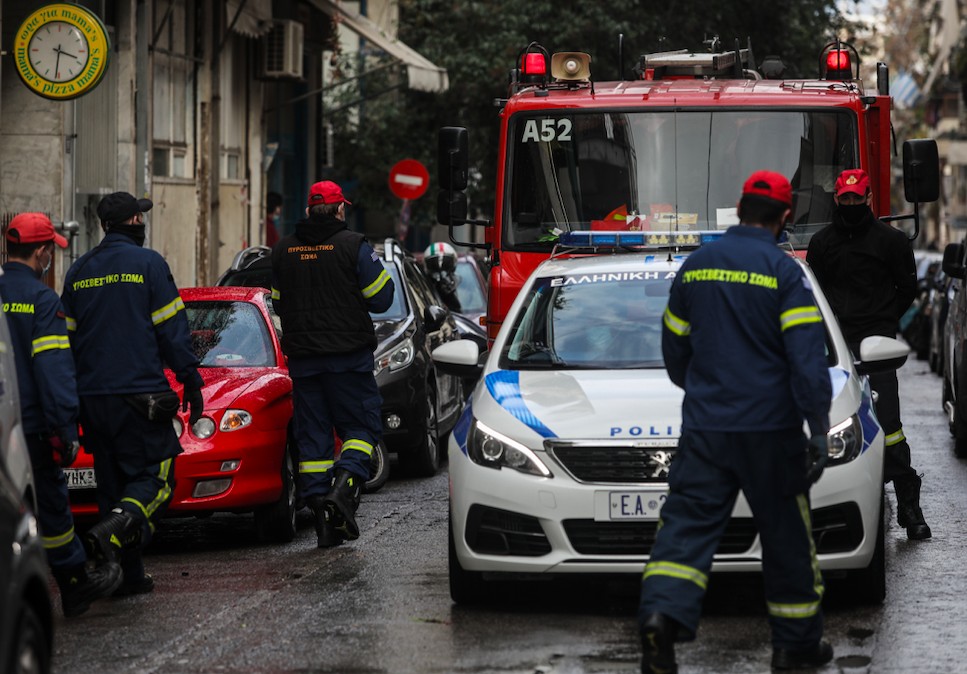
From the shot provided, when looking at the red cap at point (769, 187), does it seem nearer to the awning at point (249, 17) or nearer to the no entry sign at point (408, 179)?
the awning at point (249, 17)

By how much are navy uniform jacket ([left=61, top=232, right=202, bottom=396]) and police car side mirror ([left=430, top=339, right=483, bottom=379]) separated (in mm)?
1160

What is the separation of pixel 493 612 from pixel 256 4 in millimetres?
17396

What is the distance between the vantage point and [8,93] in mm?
17578

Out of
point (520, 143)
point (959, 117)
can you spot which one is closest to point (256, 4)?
point (520, 143)

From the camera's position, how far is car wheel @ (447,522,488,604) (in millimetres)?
8086

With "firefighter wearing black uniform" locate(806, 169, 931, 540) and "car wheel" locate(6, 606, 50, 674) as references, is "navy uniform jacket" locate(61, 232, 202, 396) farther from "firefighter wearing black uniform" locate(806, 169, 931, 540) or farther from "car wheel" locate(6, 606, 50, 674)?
"firefighter wearing black uniform" locate(806, 169, 931, 540)

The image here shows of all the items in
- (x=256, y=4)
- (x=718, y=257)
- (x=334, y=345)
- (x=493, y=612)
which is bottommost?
(x=493, y=612)

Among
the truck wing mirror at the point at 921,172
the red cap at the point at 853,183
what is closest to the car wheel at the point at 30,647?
the red cap at the point at 853,183

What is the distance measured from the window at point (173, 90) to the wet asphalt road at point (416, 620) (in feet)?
38.5

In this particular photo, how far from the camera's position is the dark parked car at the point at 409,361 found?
13078mm

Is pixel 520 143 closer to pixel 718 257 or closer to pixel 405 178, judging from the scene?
pixel 718 257

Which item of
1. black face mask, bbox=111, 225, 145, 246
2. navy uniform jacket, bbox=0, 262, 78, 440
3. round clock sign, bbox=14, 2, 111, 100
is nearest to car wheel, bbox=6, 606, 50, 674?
navy uniform jacket, bbox=0, 262, 78, 440

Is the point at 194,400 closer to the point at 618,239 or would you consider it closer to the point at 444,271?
the point at 618,239

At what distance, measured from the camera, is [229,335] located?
11.2 m
